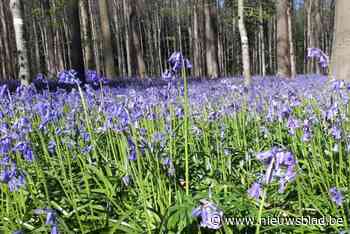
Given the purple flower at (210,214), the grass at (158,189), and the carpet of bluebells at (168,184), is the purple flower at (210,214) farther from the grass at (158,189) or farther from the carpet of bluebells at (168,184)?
the grass at (158,189)

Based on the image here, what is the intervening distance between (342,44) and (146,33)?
133 ft

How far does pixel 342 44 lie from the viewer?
6.60 meters

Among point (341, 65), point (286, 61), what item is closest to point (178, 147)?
point (341, 65)

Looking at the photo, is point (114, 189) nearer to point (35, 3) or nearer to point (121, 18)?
point (35, 3)

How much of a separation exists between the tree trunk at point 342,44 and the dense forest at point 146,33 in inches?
83.9

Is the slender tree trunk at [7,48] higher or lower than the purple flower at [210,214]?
higher

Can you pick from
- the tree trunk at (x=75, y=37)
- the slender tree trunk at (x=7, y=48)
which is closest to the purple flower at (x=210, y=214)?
the tree trunk at (x=75, y=37)

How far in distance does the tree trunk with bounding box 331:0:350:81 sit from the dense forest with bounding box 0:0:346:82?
213 cm

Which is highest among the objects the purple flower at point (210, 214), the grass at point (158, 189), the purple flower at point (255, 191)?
the purple flower at point (255, 191)

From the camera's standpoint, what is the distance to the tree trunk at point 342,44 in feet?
20.9

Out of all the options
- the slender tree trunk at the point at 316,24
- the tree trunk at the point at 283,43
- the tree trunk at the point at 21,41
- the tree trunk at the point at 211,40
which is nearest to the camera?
the tree trunk at the point at 21,41

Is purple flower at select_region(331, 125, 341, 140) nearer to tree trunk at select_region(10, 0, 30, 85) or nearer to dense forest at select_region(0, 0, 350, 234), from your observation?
dense forest at select_region(0, 0, 350, 234)

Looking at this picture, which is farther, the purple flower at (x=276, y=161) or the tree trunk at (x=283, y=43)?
the tree trunk at (x=283, y=43)

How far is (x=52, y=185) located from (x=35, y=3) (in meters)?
34.4
